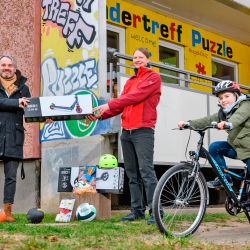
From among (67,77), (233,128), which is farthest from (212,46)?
(233,128)

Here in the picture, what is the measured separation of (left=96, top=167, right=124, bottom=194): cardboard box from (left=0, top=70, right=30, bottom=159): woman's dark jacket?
1.20 m

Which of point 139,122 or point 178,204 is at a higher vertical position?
point 139,122

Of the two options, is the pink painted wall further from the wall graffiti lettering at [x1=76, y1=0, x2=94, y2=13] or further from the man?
the man

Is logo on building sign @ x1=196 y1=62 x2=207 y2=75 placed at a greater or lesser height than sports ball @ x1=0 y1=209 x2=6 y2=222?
greater

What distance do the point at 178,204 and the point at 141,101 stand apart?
148cm

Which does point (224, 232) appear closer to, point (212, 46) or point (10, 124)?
point (10, 124)

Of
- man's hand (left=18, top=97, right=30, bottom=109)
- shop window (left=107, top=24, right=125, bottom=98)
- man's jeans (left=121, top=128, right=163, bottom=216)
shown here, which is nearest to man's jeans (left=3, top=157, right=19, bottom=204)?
man's hand (left=18, top=97, right=30, bottom=109)

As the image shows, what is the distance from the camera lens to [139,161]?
466 cm

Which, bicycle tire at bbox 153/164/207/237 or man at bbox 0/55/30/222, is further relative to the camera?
man at bbox 0/55/30/222

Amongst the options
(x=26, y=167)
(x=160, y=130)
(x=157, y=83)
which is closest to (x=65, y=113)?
(x=157, y=83)

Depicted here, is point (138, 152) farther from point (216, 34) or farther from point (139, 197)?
point (216, 34)

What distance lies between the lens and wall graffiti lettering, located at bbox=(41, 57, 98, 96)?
724cm

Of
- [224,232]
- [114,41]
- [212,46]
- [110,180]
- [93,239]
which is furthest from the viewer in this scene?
[212,46]

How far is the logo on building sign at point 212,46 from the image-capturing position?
38.5 feet
